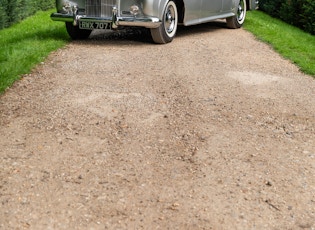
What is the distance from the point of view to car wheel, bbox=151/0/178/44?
10.9 m

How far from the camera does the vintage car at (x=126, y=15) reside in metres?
10.5

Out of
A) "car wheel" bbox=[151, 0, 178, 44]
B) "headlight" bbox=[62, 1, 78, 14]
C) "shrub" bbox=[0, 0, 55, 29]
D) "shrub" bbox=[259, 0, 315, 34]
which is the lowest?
"shrub" bbox=[259, 0, 315, 34]

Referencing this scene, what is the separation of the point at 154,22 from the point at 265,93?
3205 millimetres

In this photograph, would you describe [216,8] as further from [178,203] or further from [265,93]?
[178,203]

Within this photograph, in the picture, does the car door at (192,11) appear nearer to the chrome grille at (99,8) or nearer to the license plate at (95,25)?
the chrome grille at (99,8)

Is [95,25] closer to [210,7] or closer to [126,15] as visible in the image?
[126,15]

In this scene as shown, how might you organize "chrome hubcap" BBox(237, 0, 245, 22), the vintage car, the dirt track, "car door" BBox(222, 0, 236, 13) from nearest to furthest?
the dirt track, the vintage car, "car door" BBox(222, 0, 236, 13), "chrome hubcap" BBox(237, 0, 245, 22)

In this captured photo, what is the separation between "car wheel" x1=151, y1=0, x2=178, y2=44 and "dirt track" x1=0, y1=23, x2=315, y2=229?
134 centimetres

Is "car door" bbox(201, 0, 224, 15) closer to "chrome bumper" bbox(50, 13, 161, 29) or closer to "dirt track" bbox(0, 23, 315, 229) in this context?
"chrome bumper" bbox(50, 13, 161, 29)

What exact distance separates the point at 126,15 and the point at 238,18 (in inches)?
178

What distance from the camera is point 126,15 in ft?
34.8

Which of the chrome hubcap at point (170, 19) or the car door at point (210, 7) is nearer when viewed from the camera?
the chrome hubcap at point (170, 19)

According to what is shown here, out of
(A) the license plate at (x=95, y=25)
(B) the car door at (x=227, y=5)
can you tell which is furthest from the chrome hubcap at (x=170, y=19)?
(B) the car door at (x=227, y=5)

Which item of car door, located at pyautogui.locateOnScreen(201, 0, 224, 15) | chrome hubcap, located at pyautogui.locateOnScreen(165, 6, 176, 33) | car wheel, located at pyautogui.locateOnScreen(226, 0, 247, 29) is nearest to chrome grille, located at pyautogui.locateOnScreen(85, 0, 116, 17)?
chrome hubcap, located at pyautogui.locateOnScreen(165, 6, 176, 33)
